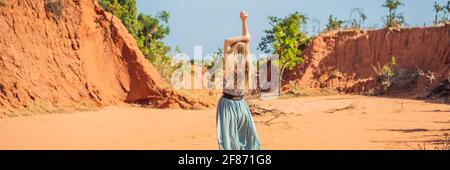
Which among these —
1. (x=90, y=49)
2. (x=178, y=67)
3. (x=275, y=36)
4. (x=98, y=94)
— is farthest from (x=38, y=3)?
(x=275, y=36)

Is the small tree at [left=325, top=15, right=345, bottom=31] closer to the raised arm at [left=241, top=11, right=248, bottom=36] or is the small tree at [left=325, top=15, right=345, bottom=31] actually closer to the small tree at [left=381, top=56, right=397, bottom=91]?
the small tree at [left=381, top=56, right=397, bottom=91]

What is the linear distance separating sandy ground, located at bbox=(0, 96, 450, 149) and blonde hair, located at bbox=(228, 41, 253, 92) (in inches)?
86.7

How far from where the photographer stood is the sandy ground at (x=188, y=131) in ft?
22.2

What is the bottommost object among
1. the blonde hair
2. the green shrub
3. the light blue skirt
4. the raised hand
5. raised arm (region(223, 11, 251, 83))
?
the light blue skirt

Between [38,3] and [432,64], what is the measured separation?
64.4 feet

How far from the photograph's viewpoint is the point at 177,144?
274 inches

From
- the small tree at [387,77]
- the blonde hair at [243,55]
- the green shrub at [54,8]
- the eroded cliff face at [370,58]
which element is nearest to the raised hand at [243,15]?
the blonde hair at [243,55]

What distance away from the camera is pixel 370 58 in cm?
2739

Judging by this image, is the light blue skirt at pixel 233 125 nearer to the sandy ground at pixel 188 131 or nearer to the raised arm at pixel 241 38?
the raised arm at pixel 241 38

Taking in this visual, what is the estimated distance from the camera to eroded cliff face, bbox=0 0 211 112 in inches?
411

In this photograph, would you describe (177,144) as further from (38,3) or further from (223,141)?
(38,3)

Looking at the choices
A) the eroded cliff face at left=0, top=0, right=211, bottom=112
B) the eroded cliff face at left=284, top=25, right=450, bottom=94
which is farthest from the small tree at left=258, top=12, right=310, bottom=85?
the eroded cliff face at left=0, top=0, right=211, bottom=112

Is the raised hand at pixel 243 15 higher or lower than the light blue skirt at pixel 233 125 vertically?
higher

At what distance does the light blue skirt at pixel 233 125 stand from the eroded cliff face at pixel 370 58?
60.7 feet
